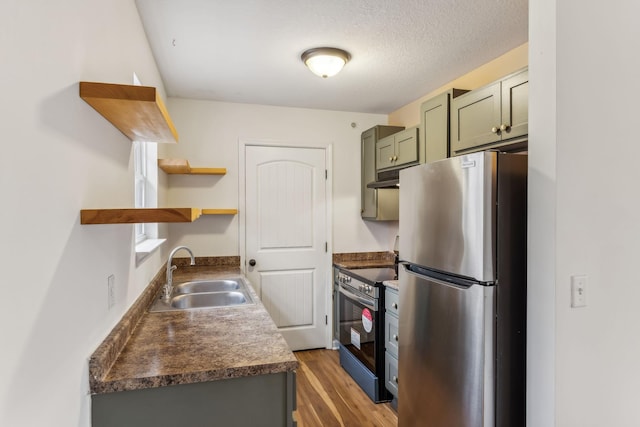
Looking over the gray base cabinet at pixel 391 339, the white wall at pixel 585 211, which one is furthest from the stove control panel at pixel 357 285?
the white wall at pixel 585 211

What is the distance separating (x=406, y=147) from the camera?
297 centimetres

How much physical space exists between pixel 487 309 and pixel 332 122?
2.65 metres

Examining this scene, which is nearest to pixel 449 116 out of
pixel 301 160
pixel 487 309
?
pixel 487 309

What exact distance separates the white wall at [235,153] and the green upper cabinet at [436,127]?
1.16 meters

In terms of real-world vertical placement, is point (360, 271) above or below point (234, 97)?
below

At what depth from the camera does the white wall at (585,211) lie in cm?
135

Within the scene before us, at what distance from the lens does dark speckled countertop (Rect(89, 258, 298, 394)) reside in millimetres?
1190

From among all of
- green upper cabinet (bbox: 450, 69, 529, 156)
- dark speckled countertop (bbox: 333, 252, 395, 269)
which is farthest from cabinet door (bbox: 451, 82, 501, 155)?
dark speckled countertop (bbox: 333, 252, 395, 269)

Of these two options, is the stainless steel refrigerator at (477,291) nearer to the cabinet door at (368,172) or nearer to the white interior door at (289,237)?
the cabinet door at (368,172)

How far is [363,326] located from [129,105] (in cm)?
238

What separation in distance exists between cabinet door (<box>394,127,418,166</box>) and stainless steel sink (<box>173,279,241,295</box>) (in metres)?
1.65

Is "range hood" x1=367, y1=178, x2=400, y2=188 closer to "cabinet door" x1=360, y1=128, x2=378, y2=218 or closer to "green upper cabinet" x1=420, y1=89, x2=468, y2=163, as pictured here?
"cabinet door" x1=360, y1=128, x2=378, y2=218

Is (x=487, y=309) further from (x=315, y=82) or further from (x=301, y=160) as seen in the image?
(x=301, y=160)

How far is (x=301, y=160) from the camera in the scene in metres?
3.65
